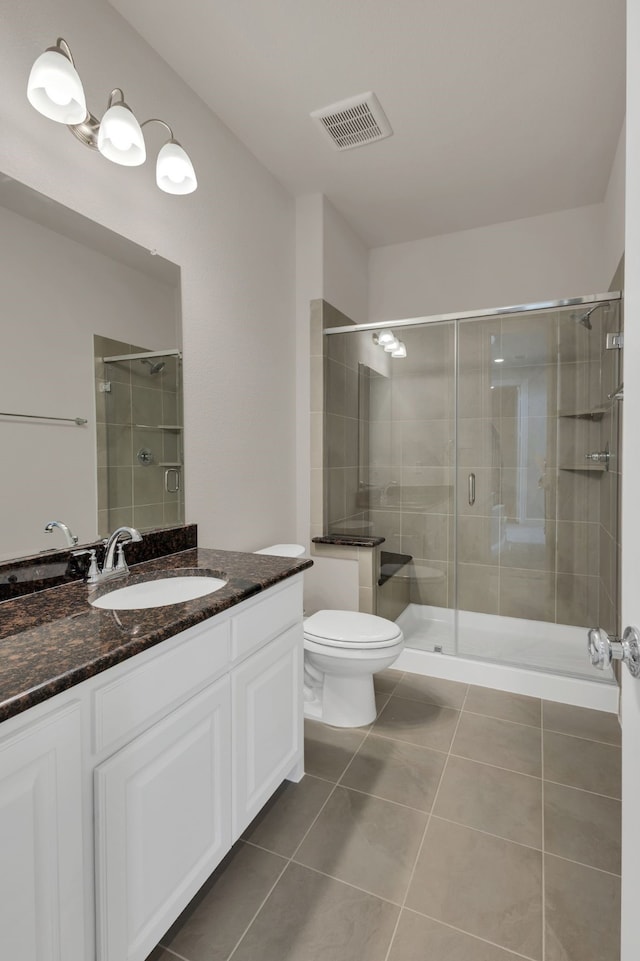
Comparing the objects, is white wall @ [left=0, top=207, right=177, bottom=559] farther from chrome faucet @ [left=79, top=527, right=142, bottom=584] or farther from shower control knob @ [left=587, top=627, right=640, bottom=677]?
shower control knob @ [left=587, top=627, right=640, bottom=677]

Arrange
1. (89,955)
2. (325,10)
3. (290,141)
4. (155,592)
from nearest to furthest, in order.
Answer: (89,955) → (155,592) → (325,10) → (290,141)

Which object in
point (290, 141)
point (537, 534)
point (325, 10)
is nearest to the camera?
point (325, 10)

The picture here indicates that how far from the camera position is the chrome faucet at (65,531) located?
1426mm

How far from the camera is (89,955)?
→ 91 centimetres

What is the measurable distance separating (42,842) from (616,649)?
0.96m

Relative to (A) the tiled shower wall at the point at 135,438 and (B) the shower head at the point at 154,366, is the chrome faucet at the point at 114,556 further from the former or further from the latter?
(B) the shower head at the point at 154,366

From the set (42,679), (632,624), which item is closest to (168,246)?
(42,679)

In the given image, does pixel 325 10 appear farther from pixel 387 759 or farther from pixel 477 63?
pixel 387 759

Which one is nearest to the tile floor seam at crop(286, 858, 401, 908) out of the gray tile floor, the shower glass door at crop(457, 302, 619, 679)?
the gray tile floor

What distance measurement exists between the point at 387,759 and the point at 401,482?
5.04ft

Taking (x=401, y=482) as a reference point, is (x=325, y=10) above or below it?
above

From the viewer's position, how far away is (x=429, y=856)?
1.44 meters

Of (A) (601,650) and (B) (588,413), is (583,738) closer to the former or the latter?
(B) (588,413)

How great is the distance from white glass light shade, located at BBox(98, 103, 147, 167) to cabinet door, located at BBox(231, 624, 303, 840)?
156 centimetres
